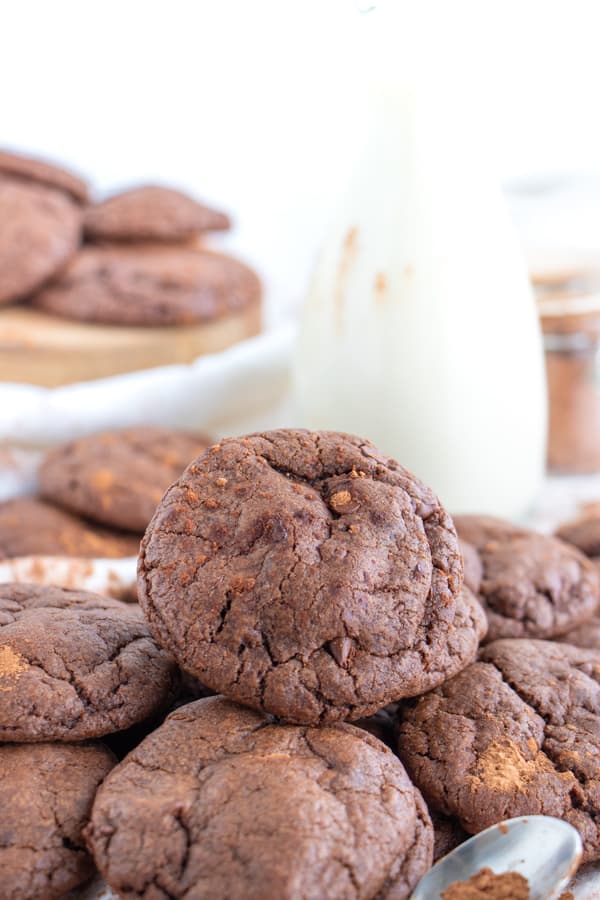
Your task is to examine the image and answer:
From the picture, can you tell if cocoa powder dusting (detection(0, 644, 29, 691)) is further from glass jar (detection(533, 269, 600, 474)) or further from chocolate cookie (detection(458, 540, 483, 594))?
glass jar (detection(533, 269, 600, 474))

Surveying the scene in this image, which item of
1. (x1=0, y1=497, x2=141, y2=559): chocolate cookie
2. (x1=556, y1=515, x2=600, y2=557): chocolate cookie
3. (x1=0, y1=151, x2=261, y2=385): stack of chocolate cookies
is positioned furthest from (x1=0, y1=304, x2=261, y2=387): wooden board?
(x1=556, y1=515, x2=600, y2=557): chocolate cookie

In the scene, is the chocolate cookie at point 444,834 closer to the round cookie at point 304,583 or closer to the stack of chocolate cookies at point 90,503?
the round cookie at point 304,583

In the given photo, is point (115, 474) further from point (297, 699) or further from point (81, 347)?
point (297, 699)

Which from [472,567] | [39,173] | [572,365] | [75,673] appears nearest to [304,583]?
[75,673]

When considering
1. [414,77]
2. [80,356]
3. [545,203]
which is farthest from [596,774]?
[545,203]

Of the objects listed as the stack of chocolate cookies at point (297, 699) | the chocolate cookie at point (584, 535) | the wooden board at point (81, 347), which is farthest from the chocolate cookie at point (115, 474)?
the chocolate cookie at point (584, 535)
